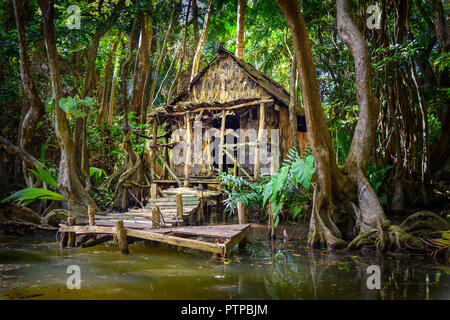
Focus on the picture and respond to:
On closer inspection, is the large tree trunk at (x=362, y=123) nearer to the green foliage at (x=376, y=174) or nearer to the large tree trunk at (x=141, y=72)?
the green foliage at (x=376, y=174)

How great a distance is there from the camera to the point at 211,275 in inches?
202

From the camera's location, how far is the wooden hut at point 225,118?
471 inches

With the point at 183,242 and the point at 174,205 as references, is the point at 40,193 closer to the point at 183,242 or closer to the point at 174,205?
the point at 174,205

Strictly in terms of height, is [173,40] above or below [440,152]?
above

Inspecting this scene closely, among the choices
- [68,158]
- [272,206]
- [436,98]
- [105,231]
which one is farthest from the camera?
[436,98]

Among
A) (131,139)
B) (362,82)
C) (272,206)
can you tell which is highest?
(362,82)

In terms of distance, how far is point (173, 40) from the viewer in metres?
17.3

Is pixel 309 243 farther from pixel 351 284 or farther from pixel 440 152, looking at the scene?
pixel 440 152

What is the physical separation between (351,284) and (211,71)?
34.1 ft

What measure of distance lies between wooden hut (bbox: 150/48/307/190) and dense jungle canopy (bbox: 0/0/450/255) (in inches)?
46.2

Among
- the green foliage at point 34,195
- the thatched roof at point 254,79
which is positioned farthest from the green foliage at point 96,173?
the thatched roof at point 254,79

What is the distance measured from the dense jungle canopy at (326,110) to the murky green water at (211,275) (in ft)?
3.42

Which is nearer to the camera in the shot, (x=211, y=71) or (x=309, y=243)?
(x=309, y=243)
